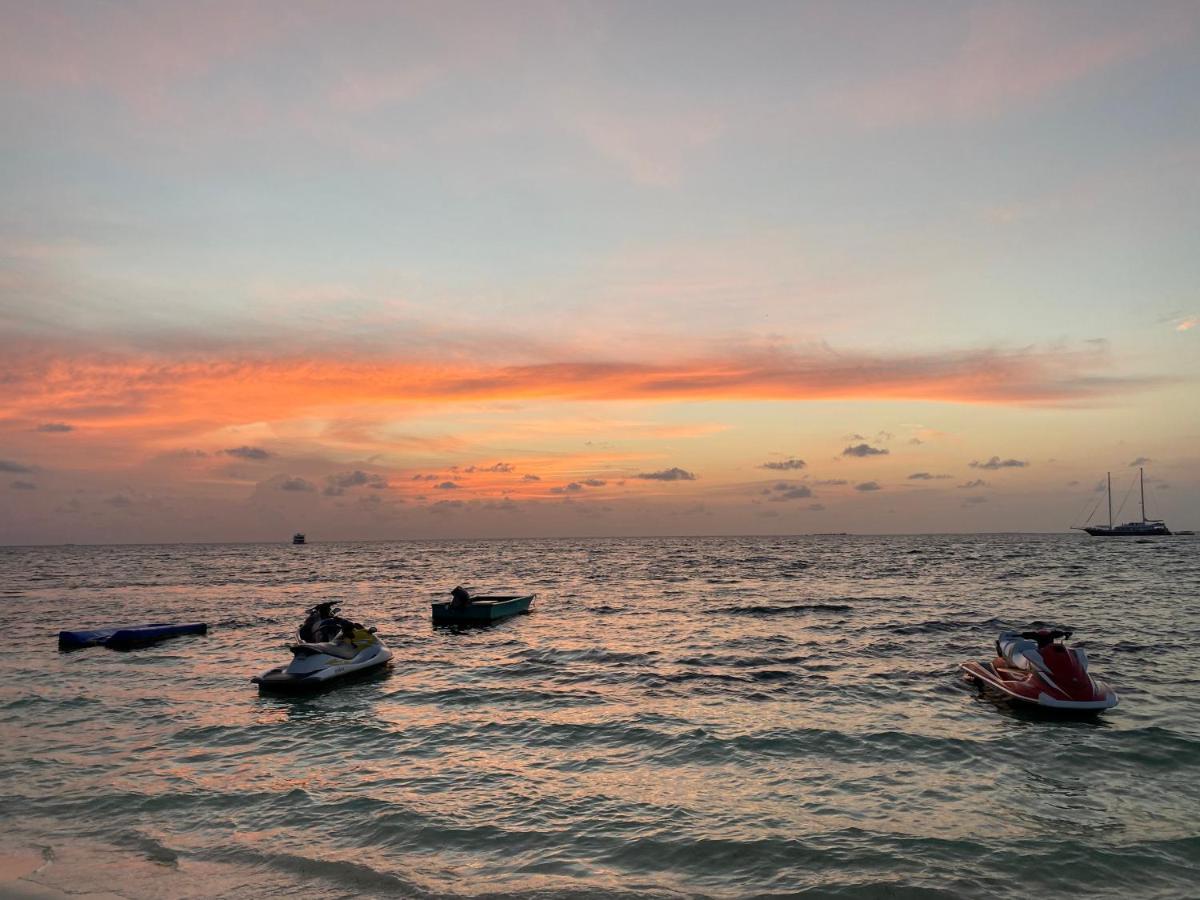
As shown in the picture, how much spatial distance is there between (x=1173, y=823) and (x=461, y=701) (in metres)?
17.2

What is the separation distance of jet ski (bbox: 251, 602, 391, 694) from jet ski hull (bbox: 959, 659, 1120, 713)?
67.0 ft

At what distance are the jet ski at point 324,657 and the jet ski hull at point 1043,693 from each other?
20.4m

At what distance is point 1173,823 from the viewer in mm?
12398

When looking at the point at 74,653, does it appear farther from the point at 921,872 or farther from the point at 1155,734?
the point at 1155,734

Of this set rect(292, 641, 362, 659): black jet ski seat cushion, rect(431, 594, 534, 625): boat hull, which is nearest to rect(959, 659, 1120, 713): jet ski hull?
rect(292, 641, 362, 659): black jet ski seat cushion

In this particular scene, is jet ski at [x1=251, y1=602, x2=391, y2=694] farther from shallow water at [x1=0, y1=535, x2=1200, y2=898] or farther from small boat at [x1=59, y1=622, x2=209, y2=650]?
small boat at [x1=59, y1=622, x2=209, y2=650]

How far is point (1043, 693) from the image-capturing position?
1956 cm

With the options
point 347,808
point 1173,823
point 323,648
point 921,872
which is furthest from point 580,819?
point 323,648

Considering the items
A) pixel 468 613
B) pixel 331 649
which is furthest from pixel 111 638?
pixel 468 613

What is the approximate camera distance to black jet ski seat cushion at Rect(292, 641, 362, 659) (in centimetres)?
2506

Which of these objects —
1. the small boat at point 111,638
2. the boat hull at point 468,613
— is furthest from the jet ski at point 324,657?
the small boat at point 111,638

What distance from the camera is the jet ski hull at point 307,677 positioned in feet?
79.0

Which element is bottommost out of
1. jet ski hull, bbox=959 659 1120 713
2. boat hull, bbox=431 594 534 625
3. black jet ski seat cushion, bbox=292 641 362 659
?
boat hull, bbox=431 594 534 625

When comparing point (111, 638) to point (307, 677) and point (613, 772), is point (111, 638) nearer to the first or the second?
point (307, 677)
